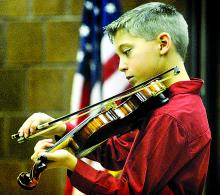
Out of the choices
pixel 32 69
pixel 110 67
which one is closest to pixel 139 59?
pixel 110 67

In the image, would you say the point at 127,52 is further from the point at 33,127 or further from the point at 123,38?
the point at 33,127

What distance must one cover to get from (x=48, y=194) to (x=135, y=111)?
1.15 m

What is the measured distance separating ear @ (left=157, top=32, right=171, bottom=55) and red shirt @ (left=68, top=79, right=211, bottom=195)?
0.14 metres

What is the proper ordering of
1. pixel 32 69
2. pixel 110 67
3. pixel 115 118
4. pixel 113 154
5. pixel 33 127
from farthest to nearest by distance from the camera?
pixel 32 69
pixel 110 67
pixel 113 154
pixel 33 127
pixel 115 118

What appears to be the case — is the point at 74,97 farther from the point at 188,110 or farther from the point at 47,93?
the point at 188,110

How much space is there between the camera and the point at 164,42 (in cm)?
112

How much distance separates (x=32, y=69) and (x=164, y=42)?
→ 108 cm

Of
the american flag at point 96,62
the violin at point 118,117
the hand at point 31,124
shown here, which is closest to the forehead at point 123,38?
the violin at point 118,117

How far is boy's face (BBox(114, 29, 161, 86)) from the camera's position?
111cm

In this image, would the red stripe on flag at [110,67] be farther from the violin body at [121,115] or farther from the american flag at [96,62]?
the violin body at [121,115]

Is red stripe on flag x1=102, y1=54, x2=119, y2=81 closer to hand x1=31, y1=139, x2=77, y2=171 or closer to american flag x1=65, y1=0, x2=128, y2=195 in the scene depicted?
american flag x1=65, y1=0, x2=128, y2=195

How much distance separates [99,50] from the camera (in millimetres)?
1777

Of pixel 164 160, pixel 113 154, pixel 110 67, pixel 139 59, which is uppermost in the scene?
pixel 139 59

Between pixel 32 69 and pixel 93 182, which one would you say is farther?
pixel 32 69
